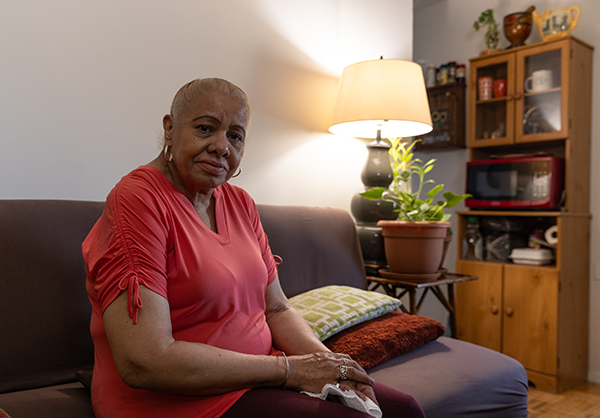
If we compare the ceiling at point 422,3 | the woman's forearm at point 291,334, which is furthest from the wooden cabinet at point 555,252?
the woman's forearm at point 291,334

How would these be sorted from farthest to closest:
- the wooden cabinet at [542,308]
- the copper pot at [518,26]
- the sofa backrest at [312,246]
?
the copper pot at [518,26] → the wooden cabinet at [542,308] → the sofa backrest at [312,246]

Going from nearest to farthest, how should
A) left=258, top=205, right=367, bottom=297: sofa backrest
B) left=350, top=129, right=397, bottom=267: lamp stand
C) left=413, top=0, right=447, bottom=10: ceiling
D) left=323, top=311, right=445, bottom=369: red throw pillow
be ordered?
1. left=323, top=311, right=445, bottom=369: red throw pillow
2. left=258, top=205, right=367, bottom=297: sofa backrest
3. left=350, top=129, right=397, bottom=267: lamp stand
4. left=413, top=0, right=447, bottom=10: ceiling

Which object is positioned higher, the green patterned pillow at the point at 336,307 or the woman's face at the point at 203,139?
the woman's face at the point at 203,139

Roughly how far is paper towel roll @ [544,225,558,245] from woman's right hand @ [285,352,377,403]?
205 cm

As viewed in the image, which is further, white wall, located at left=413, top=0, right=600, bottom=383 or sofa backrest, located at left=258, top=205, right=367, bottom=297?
white wall, located at left=413, top=0, right=600, bottom=383

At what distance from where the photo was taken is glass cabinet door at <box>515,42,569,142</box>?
2.57 m

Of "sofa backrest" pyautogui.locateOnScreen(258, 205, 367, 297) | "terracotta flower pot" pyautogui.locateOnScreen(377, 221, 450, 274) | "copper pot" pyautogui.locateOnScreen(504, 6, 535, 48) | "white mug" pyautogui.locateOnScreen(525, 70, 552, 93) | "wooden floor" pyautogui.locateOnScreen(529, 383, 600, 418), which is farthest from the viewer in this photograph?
"copper pot" pyautogui.locateOnScreen(504, 6, 535, 48)

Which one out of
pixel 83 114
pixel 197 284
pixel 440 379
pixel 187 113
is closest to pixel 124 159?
pixel 83 114

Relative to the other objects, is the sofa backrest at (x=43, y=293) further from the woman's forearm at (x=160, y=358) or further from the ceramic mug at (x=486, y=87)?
the ceramic mug at (x=486, y=87)

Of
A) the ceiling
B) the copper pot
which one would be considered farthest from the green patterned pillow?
the ceiling

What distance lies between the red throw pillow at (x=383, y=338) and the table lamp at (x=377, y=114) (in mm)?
590

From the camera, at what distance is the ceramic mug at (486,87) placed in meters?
2.92

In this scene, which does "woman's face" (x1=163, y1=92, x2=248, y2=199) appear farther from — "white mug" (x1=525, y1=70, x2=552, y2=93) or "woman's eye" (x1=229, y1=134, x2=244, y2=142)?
"white mug" (x1=525, y1=70, x2=552, y2=93)

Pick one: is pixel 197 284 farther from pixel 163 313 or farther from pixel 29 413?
pixel 29 413
